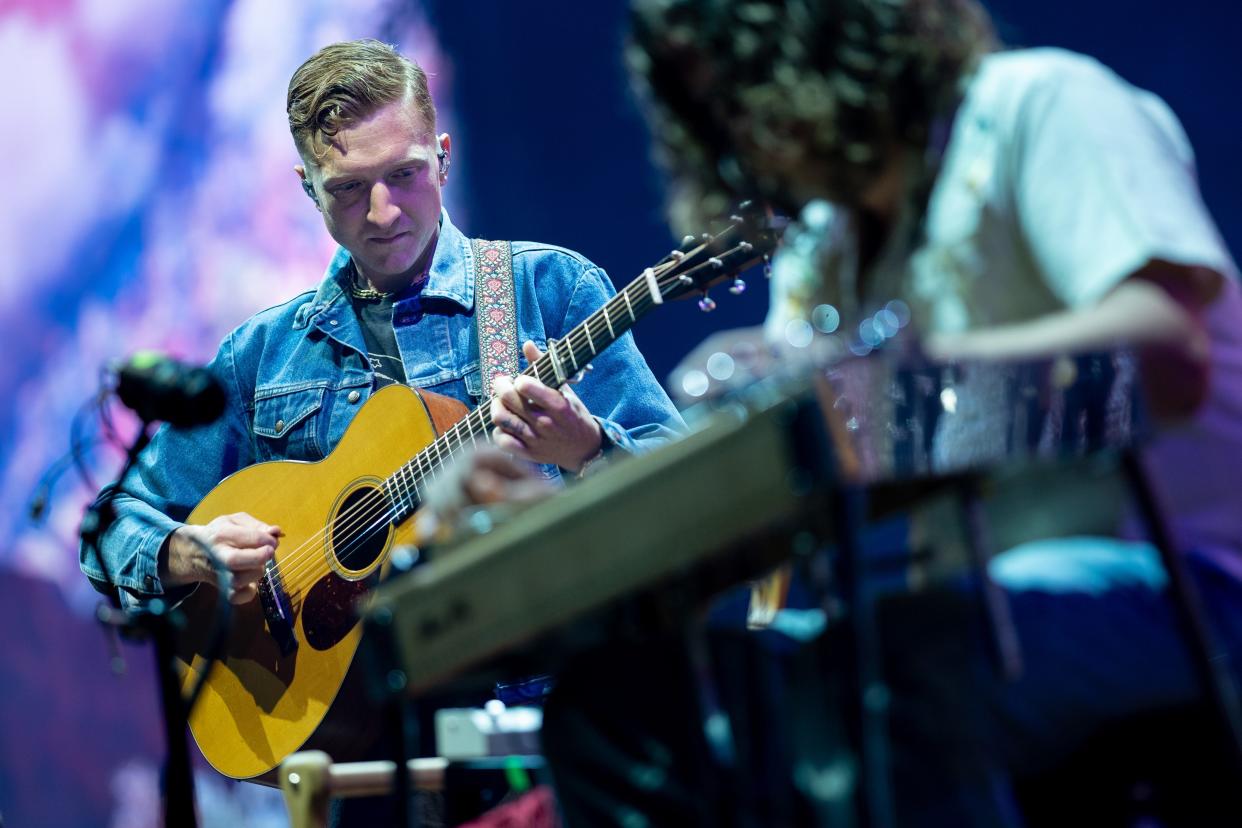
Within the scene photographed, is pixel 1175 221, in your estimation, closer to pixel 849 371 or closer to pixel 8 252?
pixel 849 371

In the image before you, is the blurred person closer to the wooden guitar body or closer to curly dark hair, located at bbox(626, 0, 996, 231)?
A: curly dark hair, located at bbox(626, 0, 996, 231)

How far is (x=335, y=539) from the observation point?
2572 millimetres

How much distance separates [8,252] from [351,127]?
2.43 m

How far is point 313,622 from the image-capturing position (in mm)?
2564

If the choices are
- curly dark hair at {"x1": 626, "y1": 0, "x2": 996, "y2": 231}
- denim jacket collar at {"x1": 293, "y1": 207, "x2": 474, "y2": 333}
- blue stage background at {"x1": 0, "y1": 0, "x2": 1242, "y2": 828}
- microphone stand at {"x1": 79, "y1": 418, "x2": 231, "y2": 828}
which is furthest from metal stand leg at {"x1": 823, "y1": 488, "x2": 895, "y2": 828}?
blue stage background at {"x1": 0, "y1": 0, "x2": 1242, "y2": 828}

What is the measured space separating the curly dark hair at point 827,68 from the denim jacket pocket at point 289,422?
5.36ft

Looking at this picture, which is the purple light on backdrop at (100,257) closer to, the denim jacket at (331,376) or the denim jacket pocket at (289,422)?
the denim jacket at (331,376)

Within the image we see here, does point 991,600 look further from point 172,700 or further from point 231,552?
point 231,552

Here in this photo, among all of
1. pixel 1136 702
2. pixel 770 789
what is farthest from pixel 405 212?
pixel 1136 702

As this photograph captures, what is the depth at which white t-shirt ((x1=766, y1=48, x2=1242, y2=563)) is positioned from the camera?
108 centimetres

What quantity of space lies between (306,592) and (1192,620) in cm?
193

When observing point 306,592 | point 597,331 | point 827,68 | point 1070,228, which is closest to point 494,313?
point 597,331

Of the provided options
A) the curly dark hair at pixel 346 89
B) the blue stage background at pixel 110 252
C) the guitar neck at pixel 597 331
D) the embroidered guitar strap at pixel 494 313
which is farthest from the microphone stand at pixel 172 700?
the blue stage background at pixel 110 252

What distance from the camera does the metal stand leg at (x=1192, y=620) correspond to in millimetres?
996
